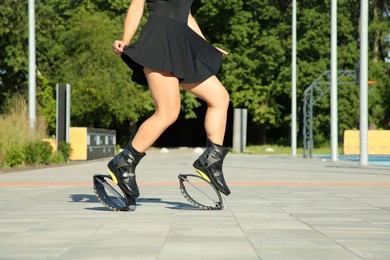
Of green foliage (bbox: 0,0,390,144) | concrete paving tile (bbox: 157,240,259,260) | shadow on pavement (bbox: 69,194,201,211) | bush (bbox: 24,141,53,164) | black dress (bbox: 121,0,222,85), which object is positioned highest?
green foliage (bbox: 0,0,390,144)

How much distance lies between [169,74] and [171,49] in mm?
215

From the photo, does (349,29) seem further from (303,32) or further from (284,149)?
(284,149)

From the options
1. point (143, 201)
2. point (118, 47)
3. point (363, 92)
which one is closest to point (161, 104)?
point (118, 47)

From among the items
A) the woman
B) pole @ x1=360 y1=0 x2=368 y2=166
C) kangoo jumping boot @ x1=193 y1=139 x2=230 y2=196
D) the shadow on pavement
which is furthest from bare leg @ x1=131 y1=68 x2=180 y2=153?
pole @ x1=360 y1=0 x2=368 y2=166

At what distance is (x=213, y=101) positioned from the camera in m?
7.05

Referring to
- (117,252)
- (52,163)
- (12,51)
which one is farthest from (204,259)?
(12,51)

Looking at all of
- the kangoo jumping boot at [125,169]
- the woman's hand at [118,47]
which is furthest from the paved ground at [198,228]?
the woman's hand at [118,47]

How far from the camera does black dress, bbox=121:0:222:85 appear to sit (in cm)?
695

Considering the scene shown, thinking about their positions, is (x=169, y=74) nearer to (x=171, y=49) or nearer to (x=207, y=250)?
(x=171, y=49)

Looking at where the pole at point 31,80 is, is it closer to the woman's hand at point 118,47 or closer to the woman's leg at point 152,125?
the woman's leg at point 152,125

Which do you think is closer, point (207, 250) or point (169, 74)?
point (207, 250)

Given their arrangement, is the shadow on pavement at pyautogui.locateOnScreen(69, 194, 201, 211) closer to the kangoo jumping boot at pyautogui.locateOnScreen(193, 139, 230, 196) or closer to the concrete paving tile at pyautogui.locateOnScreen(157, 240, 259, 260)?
the kangoo jumping boot at pyautogui.locateOnScreen(193, 139, 230, 196)

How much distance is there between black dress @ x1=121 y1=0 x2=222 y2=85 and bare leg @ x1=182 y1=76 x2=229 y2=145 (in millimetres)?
78

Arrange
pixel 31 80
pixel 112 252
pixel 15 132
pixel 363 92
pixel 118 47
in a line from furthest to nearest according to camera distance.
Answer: pixel 31 80 < pixel 363 92 < pixel 15 132 < pixel 118 47 < pixel 112 252
